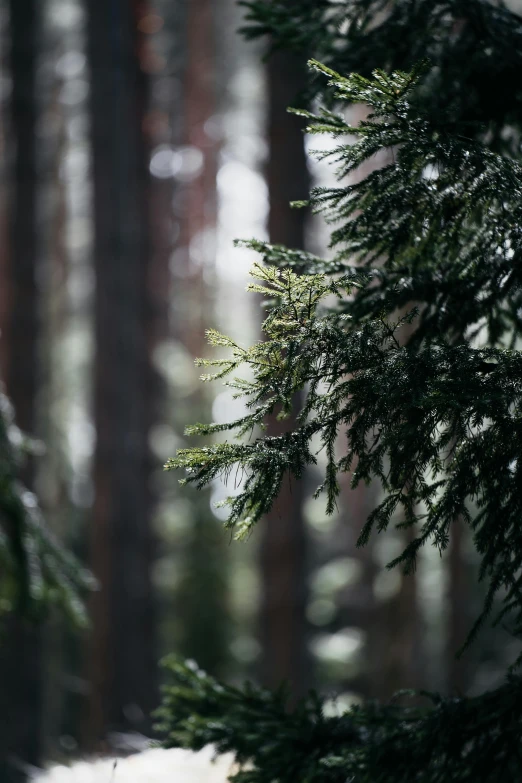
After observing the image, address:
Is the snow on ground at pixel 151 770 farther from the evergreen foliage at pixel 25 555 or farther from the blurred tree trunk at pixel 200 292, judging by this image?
the blurred tree trunk at pixel 200 292

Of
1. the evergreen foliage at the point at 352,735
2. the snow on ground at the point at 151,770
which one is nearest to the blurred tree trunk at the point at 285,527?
the snow on ground at the point at 151,770

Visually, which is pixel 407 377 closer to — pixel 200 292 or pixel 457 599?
pixel 457 599

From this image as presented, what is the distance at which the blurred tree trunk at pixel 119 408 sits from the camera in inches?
345

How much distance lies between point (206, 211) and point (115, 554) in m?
10.6

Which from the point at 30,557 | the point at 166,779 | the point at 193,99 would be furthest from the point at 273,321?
the point at 193,99

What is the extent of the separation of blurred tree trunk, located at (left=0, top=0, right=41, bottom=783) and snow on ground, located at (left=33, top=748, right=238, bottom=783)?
2681 millimetres

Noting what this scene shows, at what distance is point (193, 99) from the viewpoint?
53.4 ft

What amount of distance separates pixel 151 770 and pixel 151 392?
584cm

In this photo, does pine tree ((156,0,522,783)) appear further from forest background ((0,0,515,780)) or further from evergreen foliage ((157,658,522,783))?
forest background ((0,0,515,780))

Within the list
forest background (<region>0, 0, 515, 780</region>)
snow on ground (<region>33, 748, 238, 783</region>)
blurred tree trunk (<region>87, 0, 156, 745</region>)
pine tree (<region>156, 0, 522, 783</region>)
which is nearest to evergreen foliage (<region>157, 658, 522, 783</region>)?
pine tree (<region>156, 0, 522, 783</region>)

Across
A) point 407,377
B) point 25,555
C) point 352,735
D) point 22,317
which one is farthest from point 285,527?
point 407,377

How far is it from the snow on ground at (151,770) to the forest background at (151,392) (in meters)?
0.68

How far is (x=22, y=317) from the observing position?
9.09 meters

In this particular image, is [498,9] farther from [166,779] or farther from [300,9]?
[166,779]
